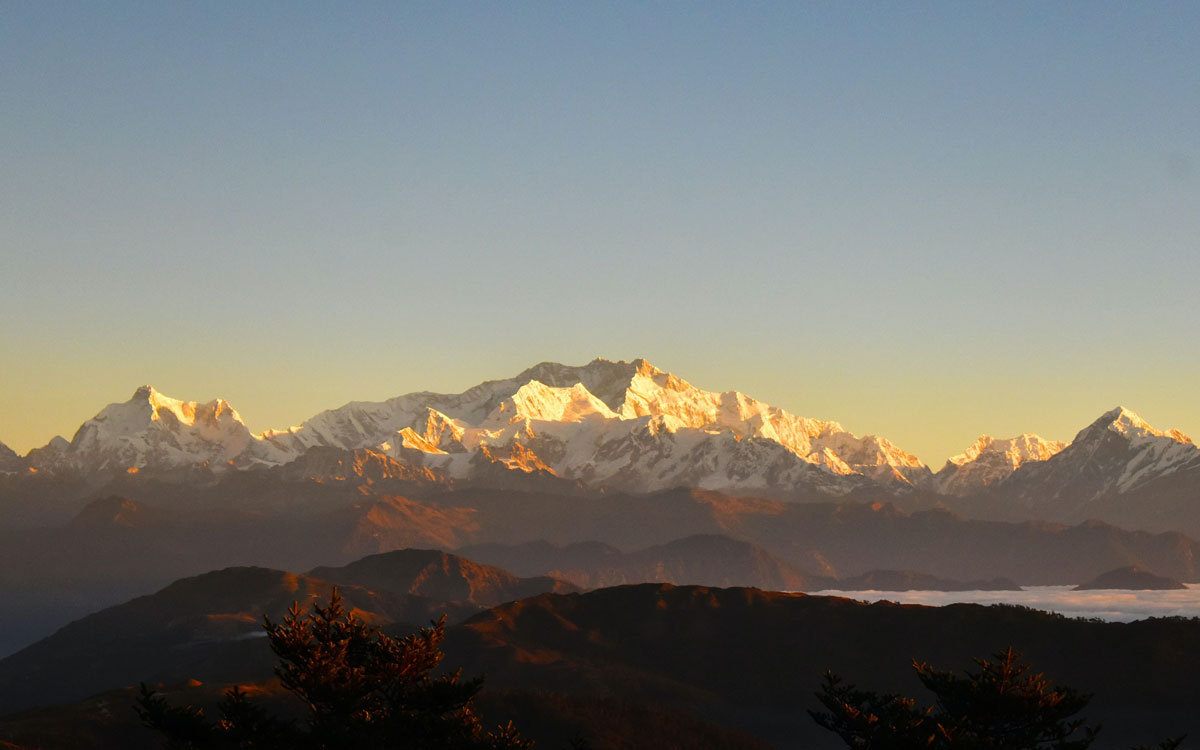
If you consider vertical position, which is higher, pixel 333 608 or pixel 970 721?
pixel 333 608

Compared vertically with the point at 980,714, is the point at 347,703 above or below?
above

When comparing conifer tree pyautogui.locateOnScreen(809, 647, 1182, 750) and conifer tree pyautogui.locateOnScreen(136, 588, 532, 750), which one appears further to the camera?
conifer tree pyautogui.locateOnScreen(809, 647, 1182, 750)

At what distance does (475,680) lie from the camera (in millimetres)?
90188

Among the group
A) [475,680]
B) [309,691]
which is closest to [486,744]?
[475,680]

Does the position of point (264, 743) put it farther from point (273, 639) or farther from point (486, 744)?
point (486, 744)

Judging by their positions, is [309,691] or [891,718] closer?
[309,691]

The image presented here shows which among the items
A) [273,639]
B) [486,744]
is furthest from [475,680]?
[273,639]

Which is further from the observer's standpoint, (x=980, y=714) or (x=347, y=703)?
(x=980, y=714)

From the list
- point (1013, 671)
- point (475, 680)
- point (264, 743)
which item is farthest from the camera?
point (1013, 671)

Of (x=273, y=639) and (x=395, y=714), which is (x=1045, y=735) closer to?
(x=395, y=714)

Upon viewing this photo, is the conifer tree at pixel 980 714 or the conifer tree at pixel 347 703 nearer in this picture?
the conifer tree at pixel 347 703

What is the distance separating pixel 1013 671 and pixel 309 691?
4334 cm

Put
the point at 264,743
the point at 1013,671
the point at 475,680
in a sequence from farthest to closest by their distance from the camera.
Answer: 1. the point at 1013,671
2. the point at 475,680
3. the point at 264,743

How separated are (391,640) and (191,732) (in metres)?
12.2
